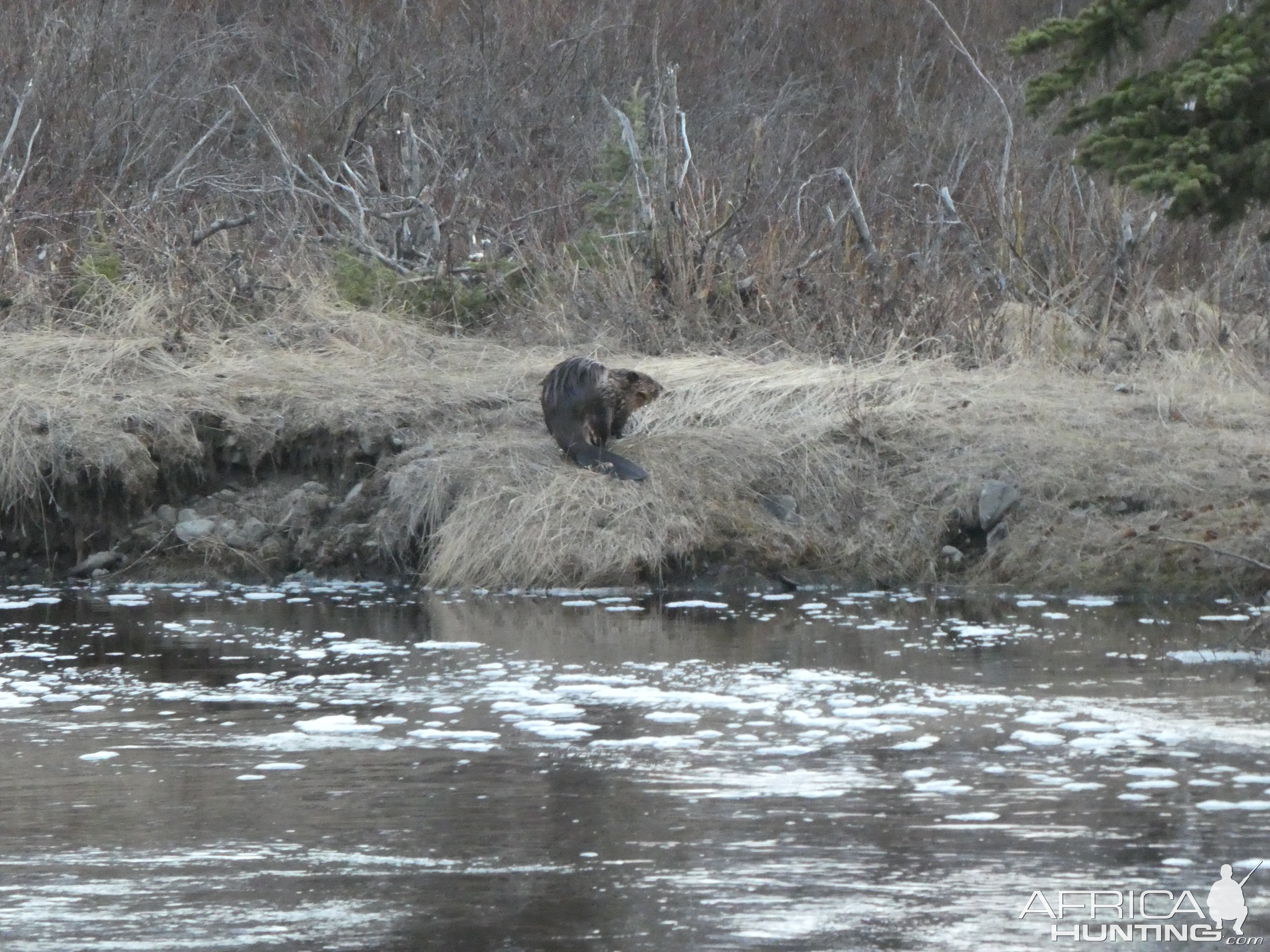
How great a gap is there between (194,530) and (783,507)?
3201 mm

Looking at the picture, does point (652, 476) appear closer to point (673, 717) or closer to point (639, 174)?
point (673, 717)

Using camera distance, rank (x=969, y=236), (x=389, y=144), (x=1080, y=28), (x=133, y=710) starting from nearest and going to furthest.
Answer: (x=133, y=710)
(x=1080, y=28)
(x=969, y=236)
(x=389, y=144)

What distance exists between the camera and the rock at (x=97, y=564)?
9.78 m

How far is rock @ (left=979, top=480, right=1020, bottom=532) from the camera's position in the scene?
9469 millimetres

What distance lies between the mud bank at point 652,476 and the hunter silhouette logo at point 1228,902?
4657 millimetres

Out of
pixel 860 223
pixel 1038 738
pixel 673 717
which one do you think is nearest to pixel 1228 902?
pixel 1038 738

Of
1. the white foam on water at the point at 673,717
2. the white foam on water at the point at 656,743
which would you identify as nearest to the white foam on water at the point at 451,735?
the white foam on water at the point at 656,743

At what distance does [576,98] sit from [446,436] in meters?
11.5

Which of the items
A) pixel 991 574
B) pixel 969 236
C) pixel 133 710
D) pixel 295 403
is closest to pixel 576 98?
pixel 969 236

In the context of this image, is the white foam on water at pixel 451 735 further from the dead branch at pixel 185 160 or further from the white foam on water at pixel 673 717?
the dead branch at pixel 185 160

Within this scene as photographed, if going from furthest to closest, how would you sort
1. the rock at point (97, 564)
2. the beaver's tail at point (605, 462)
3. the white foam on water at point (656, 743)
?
the rock at point (97, 564) → the beaver's tail at point (605, 462) → the white foam on water at point (656, 743)

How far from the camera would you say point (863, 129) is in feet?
69.1

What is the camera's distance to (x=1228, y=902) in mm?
3939

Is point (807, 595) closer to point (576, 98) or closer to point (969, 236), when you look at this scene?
Answer: point (969, 236)
